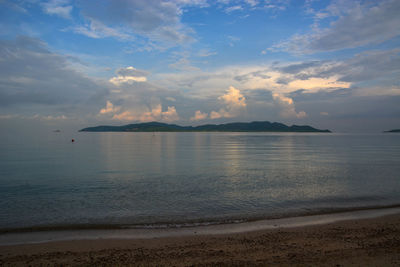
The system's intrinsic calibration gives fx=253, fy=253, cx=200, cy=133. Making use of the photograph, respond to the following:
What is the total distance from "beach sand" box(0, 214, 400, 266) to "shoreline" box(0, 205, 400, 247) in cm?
58

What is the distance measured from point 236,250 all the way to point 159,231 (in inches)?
183

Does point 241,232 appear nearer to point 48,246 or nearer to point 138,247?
point 138,247

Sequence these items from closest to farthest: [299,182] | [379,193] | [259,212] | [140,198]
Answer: [259,212], [140,198], [379,193], [299,182]

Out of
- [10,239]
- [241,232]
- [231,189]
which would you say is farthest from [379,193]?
[10,239]

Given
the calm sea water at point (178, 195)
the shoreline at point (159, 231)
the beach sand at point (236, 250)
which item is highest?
the beach sand at point (236, 250)

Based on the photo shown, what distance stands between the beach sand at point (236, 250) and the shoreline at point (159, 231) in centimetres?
58

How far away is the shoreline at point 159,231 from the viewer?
12352 millimetres

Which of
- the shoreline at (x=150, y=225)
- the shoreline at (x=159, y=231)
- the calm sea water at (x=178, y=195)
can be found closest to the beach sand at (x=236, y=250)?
the shoreline at (x=159, y=231)

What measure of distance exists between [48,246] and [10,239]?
2.59 meters

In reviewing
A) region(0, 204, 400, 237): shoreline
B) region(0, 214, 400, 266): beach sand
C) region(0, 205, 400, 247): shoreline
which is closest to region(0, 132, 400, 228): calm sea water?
region(0, 204, 400, 237): shoreline

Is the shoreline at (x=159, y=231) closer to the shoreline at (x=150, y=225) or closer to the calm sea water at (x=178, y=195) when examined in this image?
the shoreline at (x=150, y=225)

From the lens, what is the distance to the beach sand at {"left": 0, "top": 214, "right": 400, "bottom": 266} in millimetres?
9312

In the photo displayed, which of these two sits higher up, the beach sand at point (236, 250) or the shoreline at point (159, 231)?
the beach sand at point (236, 250)

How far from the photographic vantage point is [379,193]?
21.8 meters
